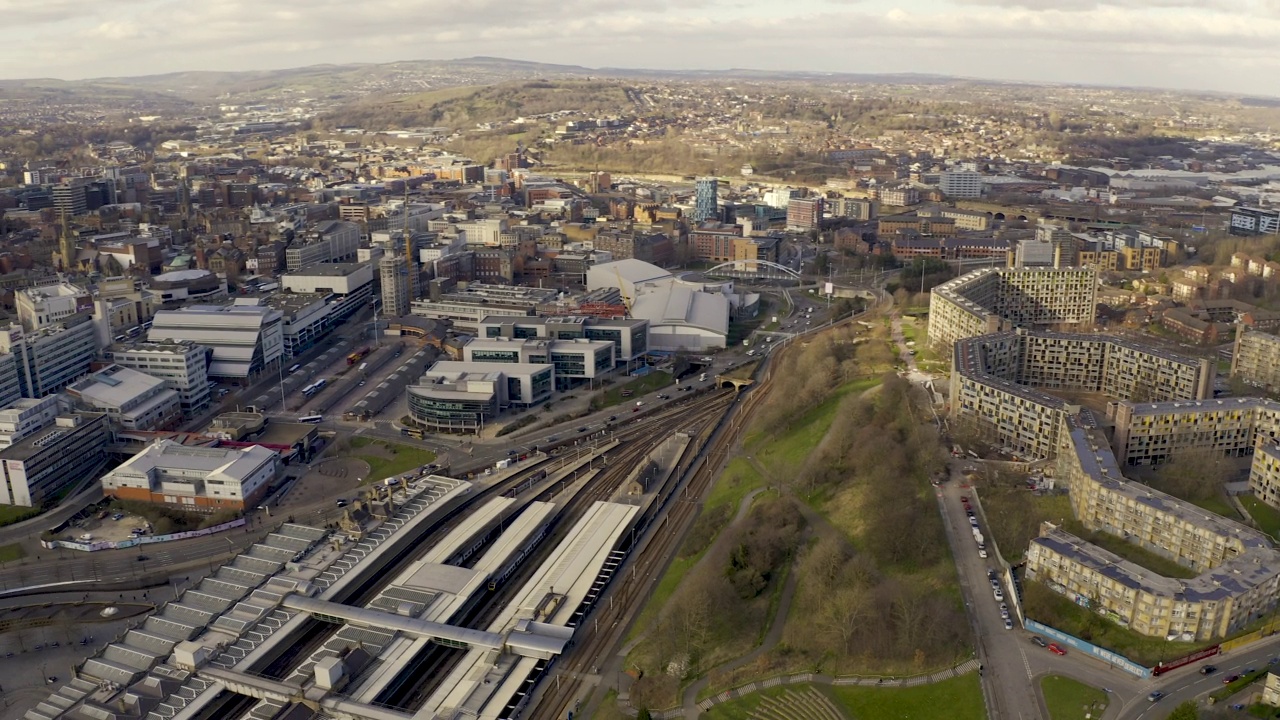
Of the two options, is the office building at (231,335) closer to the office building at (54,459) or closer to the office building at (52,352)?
the office building at (52,352)

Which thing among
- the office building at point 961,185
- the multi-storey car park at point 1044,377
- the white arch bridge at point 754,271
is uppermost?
the office building at point 961,185

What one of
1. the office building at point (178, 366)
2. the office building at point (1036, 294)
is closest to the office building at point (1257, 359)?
the office building at point (1036, 294)

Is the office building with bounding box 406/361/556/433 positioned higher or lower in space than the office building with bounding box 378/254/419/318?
lower

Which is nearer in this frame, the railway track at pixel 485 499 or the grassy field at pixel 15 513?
the railway track at pixel 485 499

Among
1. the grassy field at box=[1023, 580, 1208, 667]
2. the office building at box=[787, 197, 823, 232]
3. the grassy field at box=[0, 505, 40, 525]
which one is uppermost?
the office building at box=[787, 197, 823, 232]

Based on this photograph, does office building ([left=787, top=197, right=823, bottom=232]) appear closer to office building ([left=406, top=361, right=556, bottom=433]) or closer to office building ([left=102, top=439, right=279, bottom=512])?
office building ([left=406, top=361, right=556, bottom=433])

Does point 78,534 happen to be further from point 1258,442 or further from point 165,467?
point 1258,442

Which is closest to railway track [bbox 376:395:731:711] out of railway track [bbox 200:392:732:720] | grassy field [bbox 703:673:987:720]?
railway track [bbox 200:392:732:720]

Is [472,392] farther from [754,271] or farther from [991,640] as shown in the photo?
[754,271]
